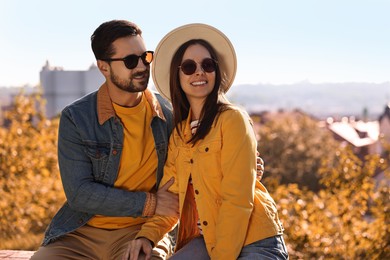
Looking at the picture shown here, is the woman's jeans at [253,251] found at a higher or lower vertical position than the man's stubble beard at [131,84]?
lower

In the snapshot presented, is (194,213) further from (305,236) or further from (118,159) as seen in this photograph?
(305,236)

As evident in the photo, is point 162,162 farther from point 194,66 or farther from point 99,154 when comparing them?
point 194,66

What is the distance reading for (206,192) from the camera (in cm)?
233

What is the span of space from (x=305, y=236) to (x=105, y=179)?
103 inches

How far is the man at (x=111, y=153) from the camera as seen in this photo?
2605mm

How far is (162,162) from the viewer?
8.68 ft

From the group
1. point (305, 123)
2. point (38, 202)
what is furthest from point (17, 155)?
point (305, 123)

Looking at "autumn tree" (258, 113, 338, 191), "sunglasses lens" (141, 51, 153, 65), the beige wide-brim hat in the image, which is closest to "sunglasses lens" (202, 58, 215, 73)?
the beige wide-brim hat

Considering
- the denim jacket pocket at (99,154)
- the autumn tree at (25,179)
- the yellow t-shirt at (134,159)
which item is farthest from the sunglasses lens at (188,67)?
the autumn tree at (25,179)

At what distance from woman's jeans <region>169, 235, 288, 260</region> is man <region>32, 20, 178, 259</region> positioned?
0.21 meters

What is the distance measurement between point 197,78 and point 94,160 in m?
0.60

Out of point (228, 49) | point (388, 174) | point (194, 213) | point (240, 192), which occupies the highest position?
point (228, 49)

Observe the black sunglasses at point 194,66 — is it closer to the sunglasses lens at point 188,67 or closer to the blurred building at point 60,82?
the sunglasses lens at point 188,67

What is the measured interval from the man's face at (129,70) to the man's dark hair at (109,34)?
21 millimetres
